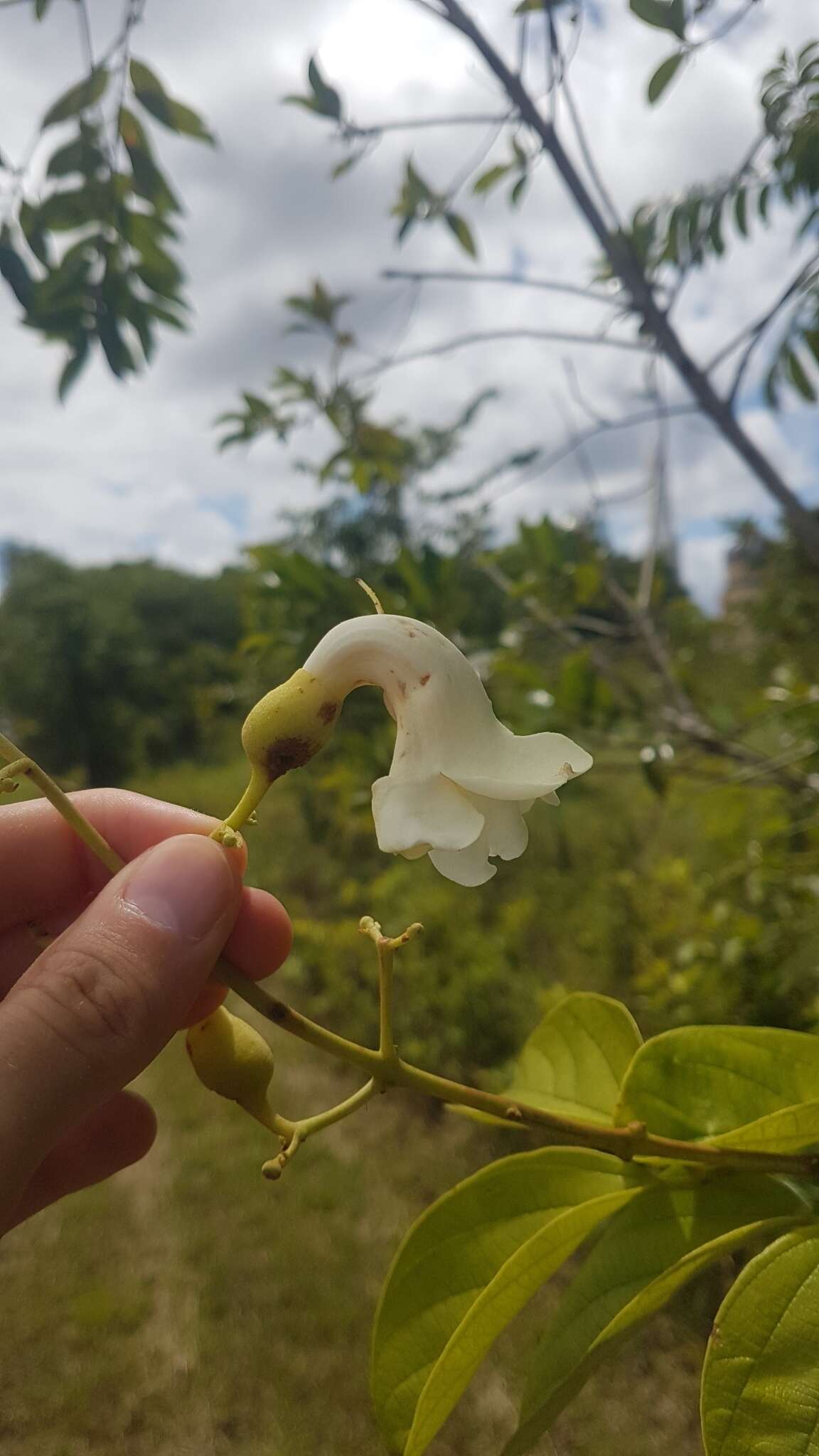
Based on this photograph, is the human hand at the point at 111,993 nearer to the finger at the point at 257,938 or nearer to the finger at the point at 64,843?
the finger at the point at 257,938

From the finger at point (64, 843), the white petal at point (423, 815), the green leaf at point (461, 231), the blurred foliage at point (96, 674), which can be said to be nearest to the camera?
the white petal at point (423, 815)

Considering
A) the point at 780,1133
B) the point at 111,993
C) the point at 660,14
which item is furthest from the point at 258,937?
the point at 660,14

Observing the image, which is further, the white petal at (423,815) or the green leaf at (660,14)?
the green leaf at (660,14)

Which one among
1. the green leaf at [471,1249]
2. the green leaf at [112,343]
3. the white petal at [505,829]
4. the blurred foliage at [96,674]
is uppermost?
the green leaf at [112,343]

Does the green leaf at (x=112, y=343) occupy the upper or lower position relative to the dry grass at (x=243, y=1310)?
upper

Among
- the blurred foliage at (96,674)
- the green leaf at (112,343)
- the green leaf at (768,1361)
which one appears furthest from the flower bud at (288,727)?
the blurred foliage at (96,674)

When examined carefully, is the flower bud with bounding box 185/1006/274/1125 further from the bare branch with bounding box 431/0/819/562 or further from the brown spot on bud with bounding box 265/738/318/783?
the bare branch with bounding box 431/0/819/562

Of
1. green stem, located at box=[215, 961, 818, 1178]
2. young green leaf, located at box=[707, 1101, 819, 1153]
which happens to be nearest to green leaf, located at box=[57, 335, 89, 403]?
green stem, located at box=[215, 961, 818, 1178]

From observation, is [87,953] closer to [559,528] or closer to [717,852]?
[559,528]

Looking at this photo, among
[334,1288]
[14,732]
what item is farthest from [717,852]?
[14,732]
